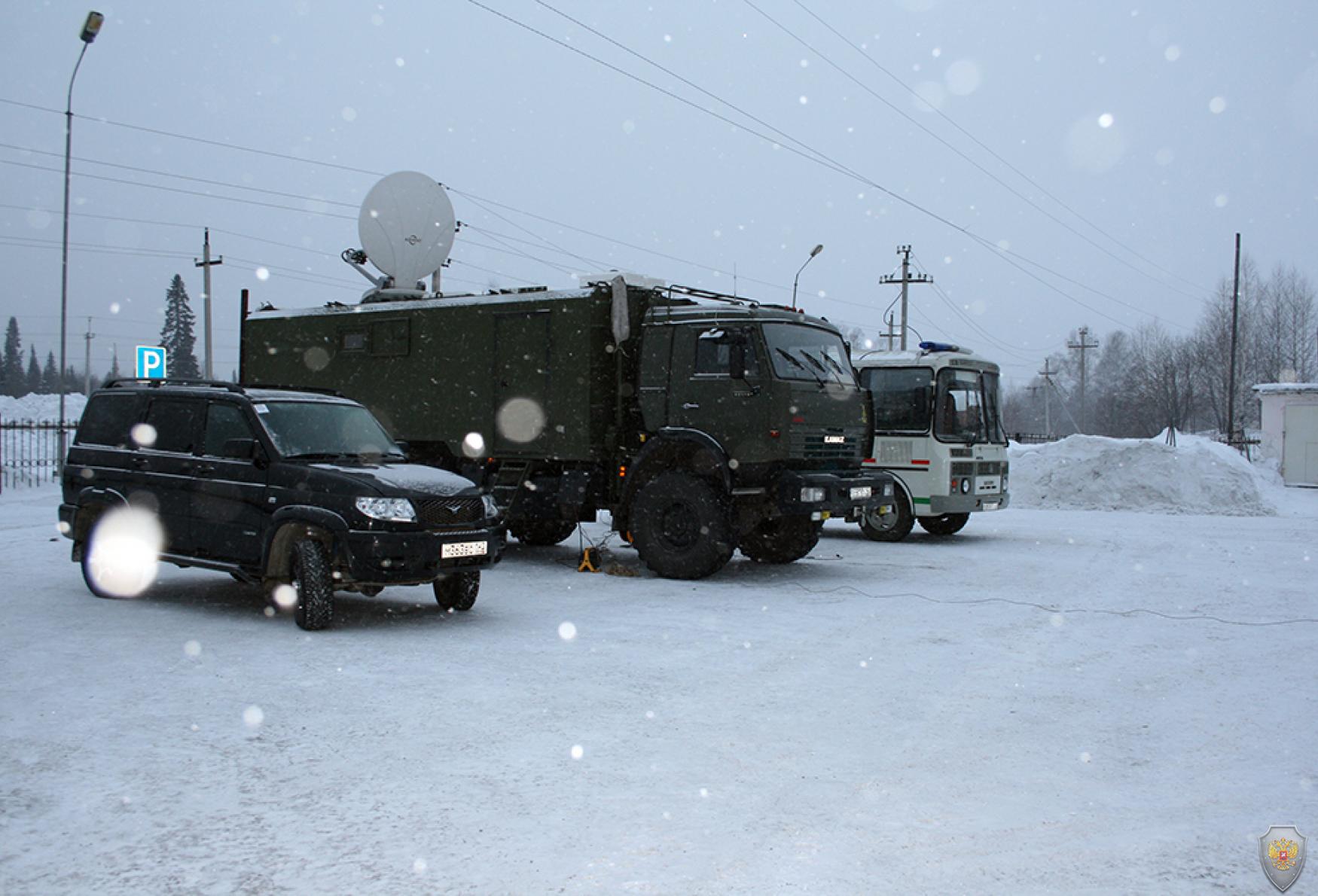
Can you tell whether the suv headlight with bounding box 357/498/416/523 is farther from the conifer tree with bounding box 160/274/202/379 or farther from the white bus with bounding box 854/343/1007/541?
the conifer tree with bounding box 160/274/202/379

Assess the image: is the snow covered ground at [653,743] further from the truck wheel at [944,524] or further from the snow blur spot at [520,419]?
the truck wheel at [944,524]

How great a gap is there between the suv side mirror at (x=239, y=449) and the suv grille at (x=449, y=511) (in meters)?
1.47

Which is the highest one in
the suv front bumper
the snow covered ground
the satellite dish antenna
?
the satellite dish antenna

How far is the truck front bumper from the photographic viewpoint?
38.5ft

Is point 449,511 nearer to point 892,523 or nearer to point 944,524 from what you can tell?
point 892,523

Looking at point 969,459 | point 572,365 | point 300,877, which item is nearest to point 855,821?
point 300,877

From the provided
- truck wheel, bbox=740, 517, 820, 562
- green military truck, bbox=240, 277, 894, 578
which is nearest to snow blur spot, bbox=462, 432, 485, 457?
green military truck, bbox=240, 277, 894, 578

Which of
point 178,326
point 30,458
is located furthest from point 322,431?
point 178,326

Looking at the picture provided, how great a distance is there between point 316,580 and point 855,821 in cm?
539

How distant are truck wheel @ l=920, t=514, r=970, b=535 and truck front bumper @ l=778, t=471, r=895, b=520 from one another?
18.2 ft

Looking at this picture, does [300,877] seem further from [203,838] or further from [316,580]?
[316,580]

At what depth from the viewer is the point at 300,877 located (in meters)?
3.78

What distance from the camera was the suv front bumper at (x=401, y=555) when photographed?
27.6 ft

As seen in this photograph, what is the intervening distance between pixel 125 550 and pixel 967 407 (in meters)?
12.3
